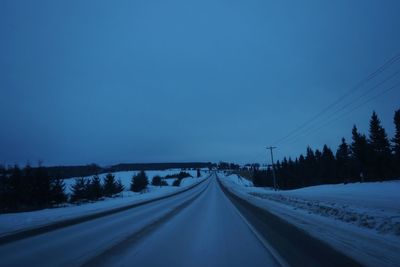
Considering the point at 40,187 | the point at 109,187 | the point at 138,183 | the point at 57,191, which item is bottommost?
the point at 57,191

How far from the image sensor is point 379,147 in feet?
194

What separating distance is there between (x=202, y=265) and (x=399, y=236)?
6.10 metres

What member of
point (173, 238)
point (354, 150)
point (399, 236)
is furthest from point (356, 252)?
point (354, 150)

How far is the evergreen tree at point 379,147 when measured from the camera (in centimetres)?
5841

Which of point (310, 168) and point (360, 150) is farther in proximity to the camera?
point (310, 168)

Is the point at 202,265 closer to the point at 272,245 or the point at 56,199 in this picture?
the point at 272,245

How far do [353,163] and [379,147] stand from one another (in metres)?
10.3

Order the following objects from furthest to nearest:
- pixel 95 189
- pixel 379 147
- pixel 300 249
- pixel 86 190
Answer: pixel 379 147
pixel 95 189
pixel 86 190
pixel 300 249

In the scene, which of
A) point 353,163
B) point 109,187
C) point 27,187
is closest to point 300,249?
point 27,187

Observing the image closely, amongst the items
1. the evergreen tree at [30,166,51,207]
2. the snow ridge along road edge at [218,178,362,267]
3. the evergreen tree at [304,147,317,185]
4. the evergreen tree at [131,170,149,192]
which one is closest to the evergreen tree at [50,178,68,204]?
the evergreen tree at [30,166,51,207]

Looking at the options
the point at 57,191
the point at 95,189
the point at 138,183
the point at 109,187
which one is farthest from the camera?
the point at 138,183

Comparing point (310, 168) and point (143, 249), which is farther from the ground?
point (310, 168)

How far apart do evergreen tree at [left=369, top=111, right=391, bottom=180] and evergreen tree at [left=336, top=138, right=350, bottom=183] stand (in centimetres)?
1236

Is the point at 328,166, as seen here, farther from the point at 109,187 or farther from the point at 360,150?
the point at 109,187
